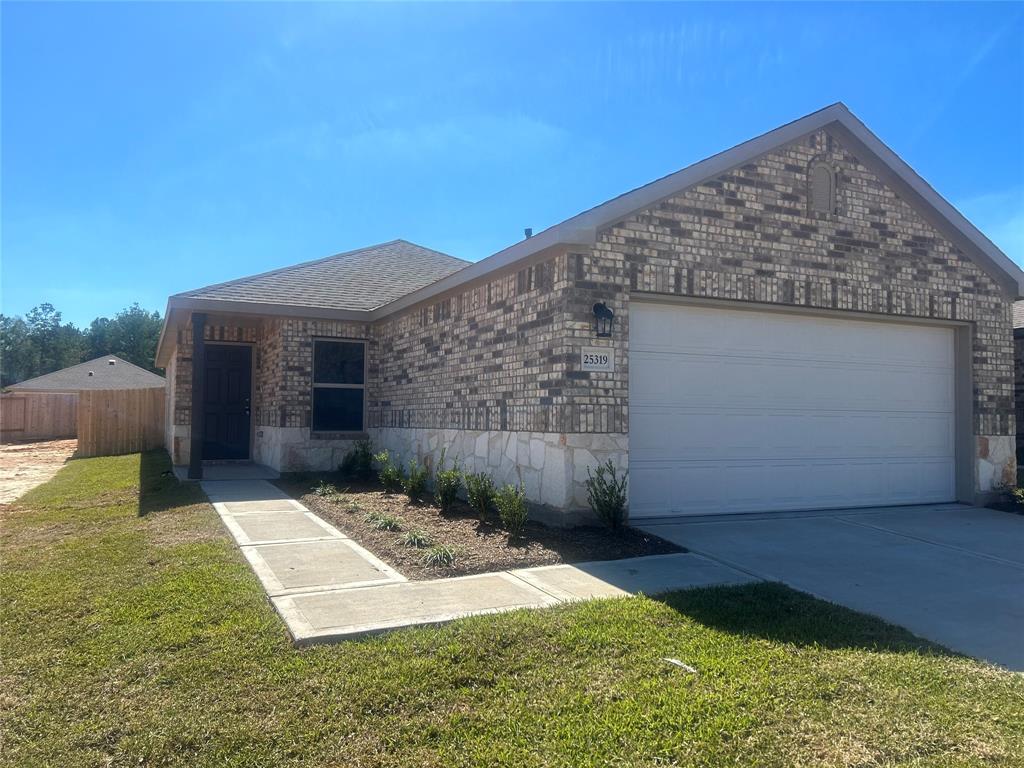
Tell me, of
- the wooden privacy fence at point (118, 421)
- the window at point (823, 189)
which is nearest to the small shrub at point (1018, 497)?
the window at point (823, 189)

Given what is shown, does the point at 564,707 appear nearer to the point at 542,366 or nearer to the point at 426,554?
the point at 426,554

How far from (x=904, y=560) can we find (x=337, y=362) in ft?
32.3

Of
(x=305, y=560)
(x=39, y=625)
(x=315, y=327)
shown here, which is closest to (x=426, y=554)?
(x=305, y=560)

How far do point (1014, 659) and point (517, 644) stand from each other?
113 inches

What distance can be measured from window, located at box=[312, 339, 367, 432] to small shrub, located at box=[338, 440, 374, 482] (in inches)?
37.6

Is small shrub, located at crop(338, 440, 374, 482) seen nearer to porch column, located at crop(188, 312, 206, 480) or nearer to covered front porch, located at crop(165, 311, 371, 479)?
covered front porch, located at crop(165, 311, 371, 479)

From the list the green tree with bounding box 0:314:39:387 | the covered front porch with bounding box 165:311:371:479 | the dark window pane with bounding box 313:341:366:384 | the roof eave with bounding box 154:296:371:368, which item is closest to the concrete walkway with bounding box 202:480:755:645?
the covered front porch with bounding box 165:311:371:479

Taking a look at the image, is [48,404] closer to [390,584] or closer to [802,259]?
[390,584]

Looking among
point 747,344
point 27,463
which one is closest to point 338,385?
point 747,344

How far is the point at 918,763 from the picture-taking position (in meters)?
3.14

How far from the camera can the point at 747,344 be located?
9.20 metres

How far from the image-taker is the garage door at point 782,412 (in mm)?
8672

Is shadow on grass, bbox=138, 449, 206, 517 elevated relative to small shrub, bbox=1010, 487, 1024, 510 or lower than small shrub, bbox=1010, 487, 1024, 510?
lower

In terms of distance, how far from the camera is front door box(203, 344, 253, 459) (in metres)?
15.2
